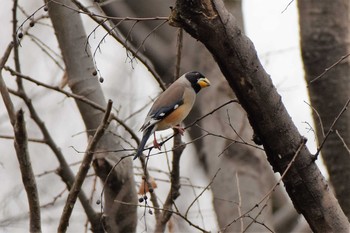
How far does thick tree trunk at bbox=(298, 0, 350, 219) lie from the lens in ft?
16.7

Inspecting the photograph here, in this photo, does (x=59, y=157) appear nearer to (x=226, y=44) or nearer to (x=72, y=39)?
(x=72, y=39)

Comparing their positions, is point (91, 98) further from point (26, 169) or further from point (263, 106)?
point (263, 106)

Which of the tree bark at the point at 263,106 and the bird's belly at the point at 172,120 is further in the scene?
the bird's belly at the point at 172,120

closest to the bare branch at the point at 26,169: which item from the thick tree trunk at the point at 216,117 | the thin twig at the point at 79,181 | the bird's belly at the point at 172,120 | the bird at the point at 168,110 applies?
the thin twig at the point at 79,181

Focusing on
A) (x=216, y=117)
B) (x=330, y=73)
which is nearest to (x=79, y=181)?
(x=330, y=73)

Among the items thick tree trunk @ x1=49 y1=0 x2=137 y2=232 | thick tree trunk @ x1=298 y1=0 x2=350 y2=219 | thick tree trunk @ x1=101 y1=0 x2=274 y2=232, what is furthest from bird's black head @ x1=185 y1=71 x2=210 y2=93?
thick tree trunk @ x1=101 y1=0 x2=274 y2=232

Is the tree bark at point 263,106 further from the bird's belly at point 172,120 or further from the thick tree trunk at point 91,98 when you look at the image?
the thick tree trunk at point 91,98

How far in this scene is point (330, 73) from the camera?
16.9 feet

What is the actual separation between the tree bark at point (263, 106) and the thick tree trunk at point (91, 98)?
174 cm

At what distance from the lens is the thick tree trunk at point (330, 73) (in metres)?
5.09

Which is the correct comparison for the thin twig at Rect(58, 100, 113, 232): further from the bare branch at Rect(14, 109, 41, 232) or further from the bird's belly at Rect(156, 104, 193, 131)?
the bird's belly at Rect(156, 104, 193, 131)

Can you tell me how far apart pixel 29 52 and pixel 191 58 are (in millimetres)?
4525

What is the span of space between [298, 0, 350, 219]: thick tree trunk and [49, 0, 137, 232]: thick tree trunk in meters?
1.38

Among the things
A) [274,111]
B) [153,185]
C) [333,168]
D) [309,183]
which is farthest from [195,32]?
[333,168]
